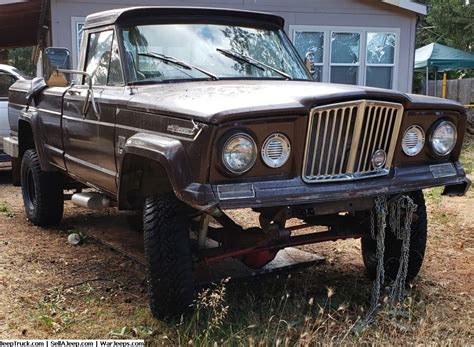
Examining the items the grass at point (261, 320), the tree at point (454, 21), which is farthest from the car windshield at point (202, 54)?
the tree at point (454, 21)

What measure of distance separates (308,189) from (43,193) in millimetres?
3627

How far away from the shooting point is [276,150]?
327 centimetres

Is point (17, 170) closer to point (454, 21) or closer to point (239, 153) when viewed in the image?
point (239, 153)

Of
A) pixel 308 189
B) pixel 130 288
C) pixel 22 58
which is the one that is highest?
pixel 22 58

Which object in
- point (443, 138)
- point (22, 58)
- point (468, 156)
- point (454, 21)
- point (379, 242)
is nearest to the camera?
point (379, 242)

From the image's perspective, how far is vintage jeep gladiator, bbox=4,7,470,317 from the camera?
10.4 feet

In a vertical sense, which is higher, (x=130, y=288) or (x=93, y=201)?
(x=93, y=201)

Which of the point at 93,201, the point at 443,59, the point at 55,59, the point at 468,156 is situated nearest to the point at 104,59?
the point at 55,59

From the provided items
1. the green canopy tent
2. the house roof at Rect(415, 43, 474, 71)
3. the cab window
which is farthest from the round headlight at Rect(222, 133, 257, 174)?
the house roof at Rect(415, 43, 474, 71)

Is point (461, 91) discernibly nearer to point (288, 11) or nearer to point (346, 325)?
point (288, 11)

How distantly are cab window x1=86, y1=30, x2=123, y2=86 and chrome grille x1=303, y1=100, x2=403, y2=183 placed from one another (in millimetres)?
1656

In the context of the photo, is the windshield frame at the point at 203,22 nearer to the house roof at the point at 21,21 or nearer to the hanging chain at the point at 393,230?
the hanging chain at the point at 393,230

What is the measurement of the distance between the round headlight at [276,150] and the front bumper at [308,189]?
0.36ft

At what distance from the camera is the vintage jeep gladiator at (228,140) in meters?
3.17
